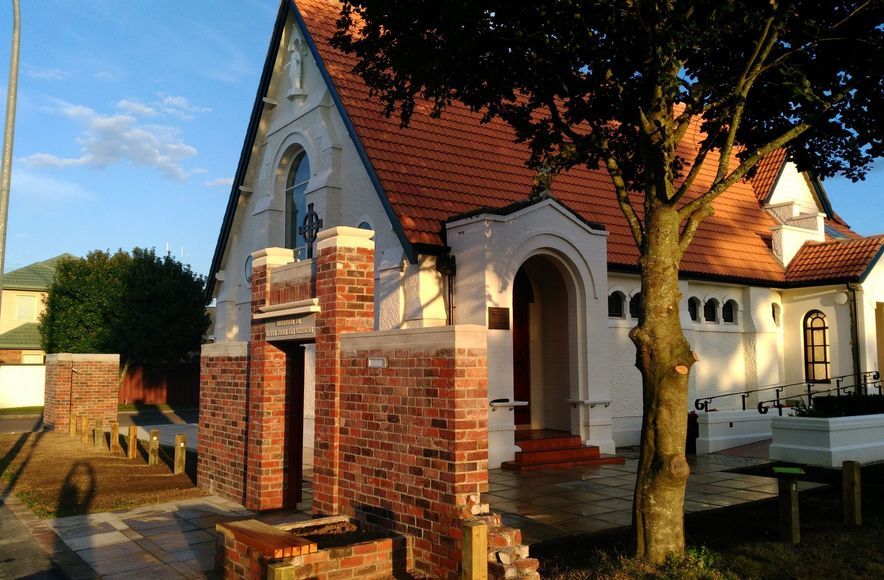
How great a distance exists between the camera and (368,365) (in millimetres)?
7438

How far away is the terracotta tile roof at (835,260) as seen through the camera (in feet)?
57.5

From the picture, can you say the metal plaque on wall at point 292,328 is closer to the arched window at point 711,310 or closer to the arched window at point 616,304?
the arched window at point 616,304

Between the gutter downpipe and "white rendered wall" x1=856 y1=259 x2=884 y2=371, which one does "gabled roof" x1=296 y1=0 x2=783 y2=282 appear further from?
"white rendered wall" x1=856 y1=259 x2=884 y2=371

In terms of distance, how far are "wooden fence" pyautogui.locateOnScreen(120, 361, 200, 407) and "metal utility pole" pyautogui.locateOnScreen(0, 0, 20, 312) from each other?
2757 cm

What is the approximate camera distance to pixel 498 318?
12594 millimetres

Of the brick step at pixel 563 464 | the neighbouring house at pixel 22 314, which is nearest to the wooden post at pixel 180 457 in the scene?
the brick step at pixel 563 464

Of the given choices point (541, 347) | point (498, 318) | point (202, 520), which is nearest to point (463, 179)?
point (498, 318)

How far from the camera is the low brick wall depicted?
19.1 feet

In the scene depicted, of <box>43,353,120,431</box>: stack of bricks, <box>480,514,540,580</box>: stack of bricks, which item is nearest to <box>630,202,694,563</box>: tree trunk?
<box>480,514,540,580</box>: stack of bricks

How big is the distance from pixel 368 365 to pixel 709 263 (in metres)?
12.4

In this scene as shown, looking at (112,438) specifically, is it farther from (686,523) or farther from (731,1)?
(731,1)

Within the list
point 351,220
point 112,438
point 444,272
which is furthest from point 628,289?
point 112,438

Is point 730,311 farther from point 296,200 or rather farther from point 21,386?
point 21,386

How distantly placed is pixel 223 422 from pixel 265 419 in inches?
56.6
